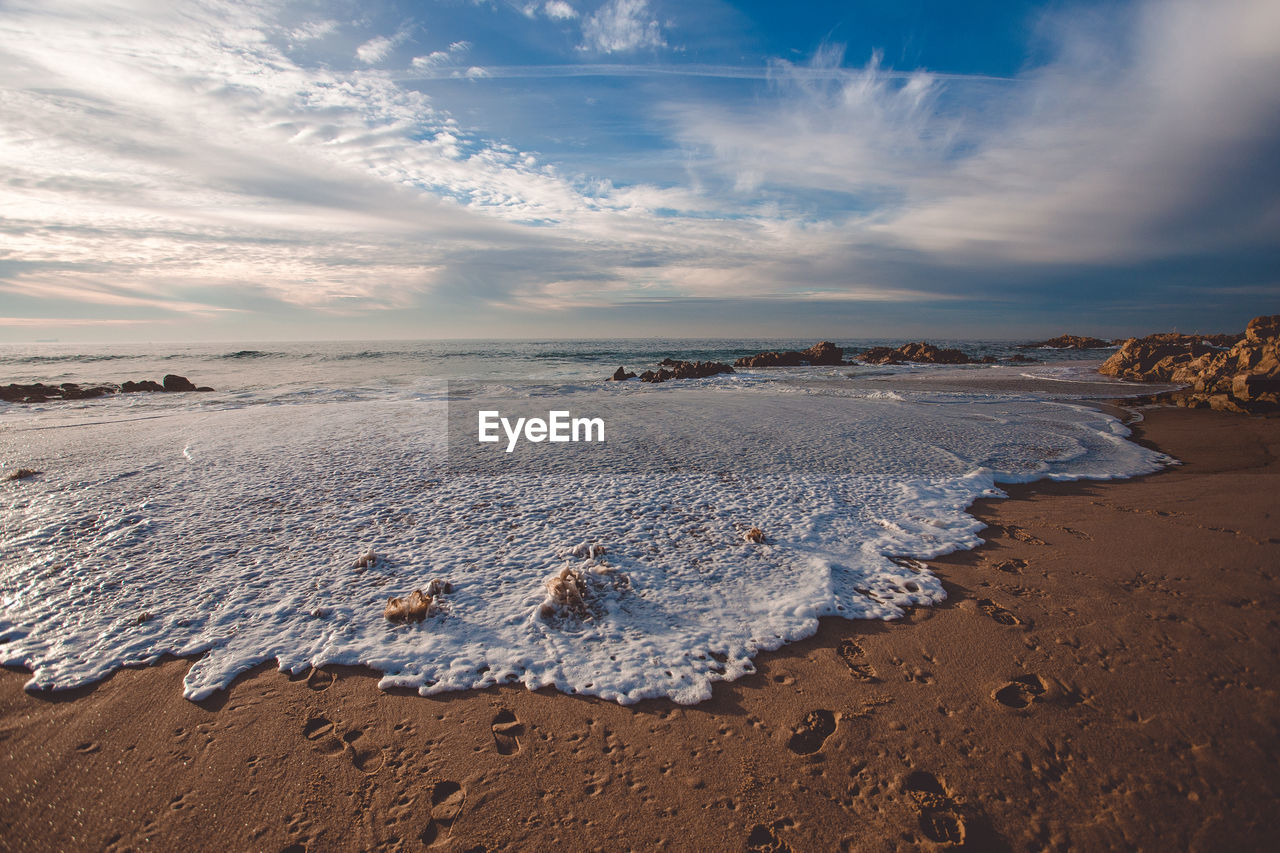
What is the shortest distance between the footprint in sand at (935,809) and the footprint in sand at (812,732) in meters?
0.41

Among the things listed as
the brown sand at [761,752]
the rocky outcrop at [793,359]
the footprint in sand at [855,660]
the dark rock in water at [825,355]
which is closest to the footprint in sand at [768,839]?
the brown sand at [761,752]

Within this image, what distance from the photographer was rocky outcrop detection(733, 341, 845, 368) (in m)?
31.4

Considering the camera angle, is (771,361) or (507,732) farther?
(771,361)

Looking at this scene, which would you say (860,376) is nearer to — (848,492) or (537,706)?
(848,492)

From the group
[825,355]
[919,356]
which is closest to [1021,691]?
[825,355]

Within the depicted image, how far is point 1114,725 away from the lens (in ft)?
8.60

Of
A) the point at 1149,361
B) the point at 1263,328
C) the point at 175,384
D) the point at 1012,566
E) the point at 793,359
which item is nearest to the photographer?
the point at 1012,566

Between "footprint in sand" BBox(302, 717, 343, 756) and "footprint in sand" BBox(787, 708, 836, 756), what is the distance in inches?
96.0

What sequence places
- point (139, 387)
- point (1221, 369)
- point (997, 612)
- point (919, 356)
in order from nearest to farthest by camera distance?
point (997, 612), point (1221, 369), point (139, 387), point (919, 356)

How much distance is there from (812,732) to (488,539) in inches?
134

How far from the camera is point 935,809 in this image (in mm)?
2252

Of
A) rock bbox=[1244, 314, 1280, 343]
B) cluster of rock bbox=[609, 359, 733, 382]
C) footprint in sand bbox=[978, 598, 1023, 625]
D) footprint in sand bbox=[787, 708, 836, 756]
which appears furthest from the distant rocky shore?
footprint in sand bbox=[787, 708, 836, 756]

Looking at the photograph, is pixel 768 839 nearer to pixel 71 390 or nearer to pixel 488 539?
pixel 488 539

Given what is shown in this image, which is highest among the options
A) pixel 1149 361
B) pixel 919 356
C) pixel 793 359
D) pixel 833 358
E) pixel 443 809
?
pixel 919 356
